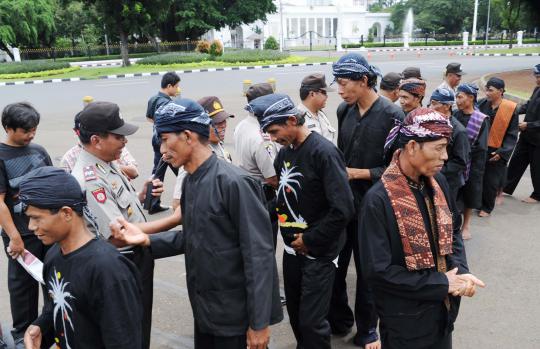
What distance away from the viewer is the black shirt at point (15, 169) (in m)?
3.40

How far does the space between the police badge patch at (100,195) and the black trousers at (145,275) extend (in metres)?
0.35

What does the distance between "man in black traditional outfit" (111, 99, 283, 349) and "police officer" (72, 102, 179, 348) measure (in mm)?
500

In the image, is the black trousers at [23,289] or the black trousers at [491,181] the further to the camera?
the black trousers at [491,181]

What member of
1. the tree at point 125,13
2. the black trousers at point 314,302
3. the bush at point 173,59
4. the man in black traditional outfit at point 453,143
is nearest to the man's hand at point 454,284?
the black trousers at point 314,302

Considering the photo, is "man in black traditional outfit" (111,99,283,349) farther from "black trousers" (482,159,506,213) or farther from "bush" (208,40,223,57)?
"bush" (208,40,223,57)

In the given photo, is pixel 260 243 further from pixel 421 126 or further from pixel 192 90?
pixel 192 90

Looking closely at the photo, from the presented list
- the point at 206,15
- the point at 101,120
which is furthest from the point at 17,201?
the point at 206,15

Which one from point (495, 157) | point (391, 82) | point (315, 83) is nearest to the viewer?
point (315, 83)

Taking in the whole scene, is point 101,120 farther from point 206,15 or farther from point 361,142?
point 206,15

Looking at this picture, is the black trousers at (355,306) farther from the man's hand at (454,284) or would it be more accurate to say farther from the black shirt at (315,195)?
the man's hand at (454,284)

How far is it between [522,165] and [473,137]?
2.32m

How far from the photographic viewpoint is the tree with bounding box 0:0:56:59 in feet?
108

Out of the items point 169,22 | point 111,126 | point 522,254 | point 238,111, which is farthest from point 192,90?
point 169,22

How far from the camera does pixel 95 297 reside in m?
2.08
